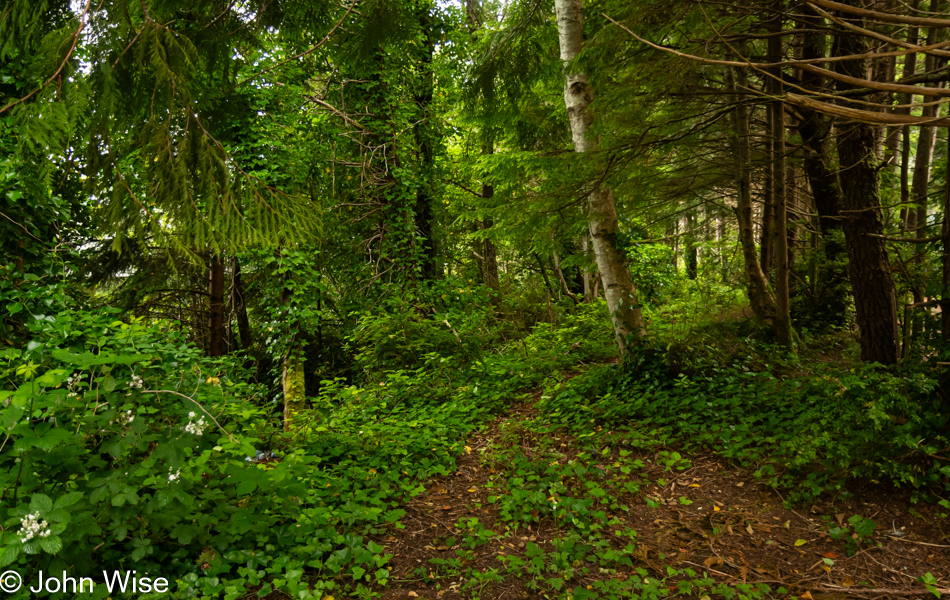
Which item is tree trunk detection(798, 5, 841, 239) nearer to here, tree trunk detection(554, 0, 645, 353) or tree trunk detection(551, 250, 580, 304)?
tree trunk detection(554, 0, 645, 353)

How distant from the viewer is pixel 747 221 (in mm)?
6609

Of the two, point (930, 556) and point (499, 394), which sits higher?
point (499, 394)

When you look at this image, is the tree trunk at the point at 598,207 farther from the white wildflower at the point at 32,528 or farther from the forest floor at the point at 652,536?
the white wildflower at the point at 32,528

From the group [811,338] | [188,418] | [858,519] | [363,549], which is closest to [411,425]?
[363,549]

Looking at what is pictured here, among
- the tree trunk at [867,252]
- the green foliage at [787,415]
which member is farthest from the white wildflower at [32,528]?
the tree trunk at [867,252]

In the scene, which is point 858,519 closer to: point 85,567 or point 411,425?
point 411,425

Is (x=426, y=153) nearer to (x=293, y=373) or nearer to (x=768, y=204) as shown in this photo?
(x=293, y=373)

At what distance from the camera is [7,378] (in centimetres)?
384

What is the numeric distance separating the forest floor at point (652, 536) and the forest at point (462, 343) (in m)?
0.02

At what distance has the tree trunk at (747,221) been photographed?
6.53 m

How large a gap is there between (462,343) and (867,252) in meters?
5.40

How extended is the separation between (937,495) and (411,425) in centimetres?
444
